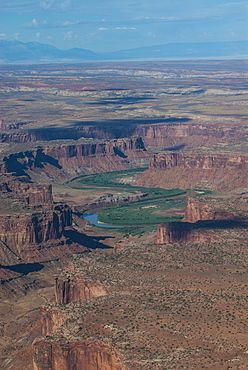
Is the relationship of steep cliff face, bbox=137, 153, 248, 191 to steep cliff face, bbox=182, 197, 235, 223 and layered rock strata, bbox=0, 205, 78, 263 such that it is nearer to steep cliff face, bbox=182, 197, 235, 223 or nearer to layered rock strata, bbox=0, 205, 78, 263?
steep cliff face, bbox=182, 197, 235, 223

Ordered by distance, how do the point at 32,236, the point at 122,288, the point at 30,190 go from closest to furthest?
the point at 122,288 → the point at 32,236 → the point at 30,190

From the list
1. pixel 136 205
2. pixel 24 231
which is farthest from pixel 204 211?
pixel 136 205

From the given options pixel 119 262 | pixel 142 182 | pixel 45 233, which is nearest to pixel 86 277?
pixel 119 262

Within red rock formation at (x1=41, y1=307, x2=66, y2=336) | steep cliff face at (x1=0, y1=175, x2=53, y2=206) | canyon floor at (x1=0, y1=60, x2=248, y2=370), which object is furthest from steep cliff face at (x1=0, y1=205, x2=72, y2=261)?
red rock formation at (x1=41, y1=307, x2=66, y2=336)

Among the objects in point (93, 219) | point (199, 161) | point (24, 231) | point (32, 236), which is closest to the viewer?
point (24, 231)

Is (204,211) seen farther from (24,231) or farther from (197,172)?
(197,172)

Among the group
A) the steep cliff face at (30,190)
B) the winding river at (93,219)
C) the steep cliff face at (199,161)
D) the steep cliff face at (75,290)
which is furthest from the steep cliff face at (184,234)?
the steep cliff face at (199,161)

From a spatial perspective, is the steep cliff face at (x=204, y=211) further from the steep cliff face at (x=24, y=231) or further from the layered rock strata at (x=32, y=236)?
the steep cliff face at (x=24, y=231)
